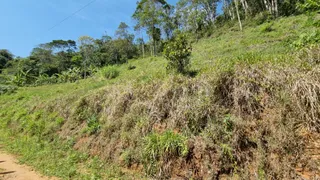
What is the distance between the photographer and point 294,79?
3416 mm

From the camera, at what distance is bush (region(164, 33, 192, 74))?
6.02 meters

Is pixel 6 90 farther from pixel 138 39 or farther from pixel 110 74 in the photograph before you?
pixel 138 39

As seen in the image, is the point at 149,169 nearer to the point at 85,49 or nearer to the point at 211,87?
the point at 211,87

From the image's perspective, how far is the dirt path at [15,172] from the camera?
171 inches

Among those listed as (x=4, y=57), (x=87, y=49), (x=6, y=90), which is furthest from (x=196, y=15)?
(x=4, y=57)

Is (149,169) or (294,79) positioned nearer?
(294,79)

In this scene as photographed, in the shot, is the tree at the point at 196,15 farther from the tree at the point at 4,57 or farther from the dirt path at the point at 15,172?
the tree at the point at 4,57

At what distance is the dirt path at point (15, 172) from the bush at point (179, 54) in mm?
4554

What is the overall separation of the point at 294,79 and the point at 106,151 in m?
4.45

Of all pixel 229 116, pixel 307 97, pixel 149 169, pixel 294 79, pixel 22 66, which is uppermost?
pixel 22 66

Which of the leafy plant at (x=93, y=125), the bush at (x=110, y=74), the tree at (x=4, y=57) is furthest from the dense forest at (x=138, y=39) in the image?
the leafy plant at (x=93, y=125)

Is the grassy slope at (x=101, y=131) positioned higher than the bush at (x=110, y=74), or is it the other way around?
the bush at (x=110, y=74)

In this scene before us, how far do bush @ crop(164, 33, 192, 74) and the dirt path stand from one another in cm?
455

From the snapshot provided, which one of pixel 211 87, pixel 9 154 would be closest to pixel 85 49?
pixel 9 154
